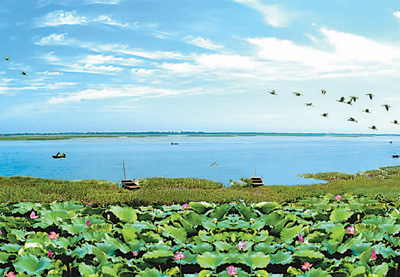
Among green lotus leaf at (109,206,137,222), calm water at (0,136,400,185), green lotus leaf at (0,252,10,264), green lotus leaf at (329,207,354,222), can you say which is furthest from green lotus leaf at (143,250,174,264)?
calm water at (0,136,400,185)

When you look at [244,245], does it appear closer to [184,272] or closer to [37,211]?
[184,272]

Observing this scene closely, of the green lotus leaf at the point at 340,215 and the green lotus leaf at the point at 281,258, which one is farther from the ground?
the green lotus leaf at the point at 340,215

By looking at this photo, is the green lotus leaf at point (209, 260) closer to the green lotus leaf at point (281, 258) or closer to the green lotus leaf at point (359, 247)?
the green lotus leaf at point (281, 258)

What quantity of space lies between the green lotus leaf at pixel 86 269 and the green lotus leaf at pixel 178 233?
3.97ft

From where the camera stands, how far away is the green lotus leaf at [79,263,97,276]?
3.39m

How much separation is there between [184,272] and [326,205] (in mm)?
3311

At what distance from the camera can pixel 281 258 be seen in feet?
12.2

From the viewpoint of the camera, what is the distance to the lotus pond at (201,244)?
3.53 m

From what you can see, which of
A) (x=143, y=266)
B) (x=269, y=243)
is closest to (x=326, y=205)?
(x=269, y=243)

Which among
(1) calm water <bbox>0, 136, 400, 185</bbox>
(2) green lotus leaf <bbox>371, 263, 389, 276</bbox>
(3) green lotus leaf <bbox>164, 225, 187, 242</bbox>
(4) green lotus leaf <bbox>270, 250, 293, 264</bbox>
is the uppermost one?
(3) green lotus leaf <bbox>164, 225, 187, 242</bbox>

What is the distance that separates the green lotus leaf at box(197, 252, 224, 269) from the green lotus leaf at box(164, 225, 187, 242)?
2.63 feet

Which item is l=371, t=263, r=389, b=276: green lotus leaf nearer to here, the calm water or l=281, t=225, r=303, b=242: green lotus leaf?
l=281, t=225, r=303, b=242: green lotus leaf

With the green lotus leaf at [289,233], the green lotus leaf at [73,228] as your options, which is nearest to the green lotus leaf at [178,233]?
the green lotus leaf at [73,228]

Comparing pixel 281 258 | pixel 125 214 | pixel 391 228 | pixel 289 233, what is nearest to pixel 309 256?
pixel 281 258
